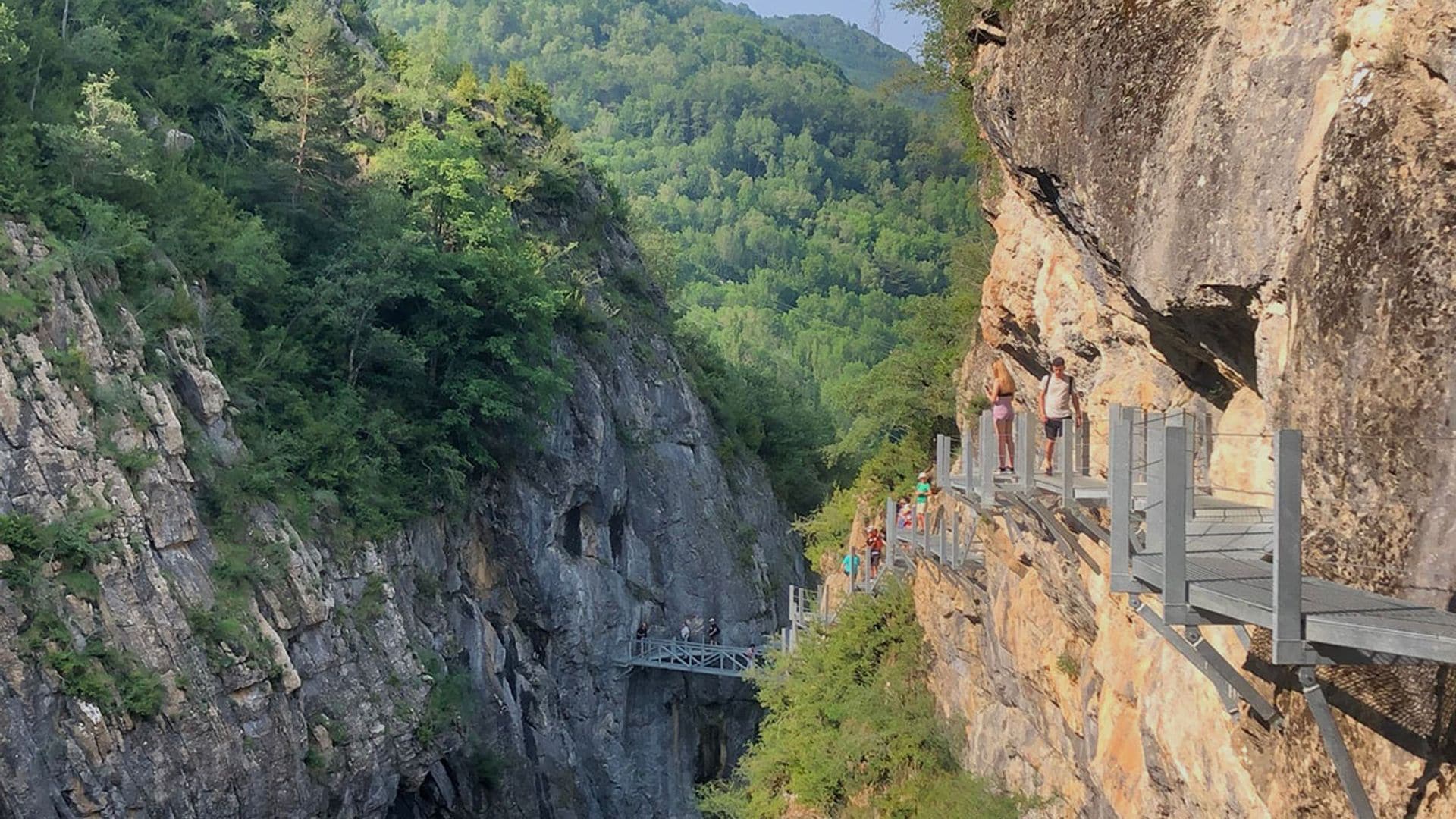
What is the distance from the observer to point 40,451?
17250mm

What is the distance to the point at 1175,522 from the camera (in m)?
5.20

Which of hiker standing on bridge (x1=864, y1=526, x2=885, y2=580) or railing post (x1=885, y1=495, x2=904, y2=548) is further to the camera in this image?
hiker standing on bridge (x1=864, y1=526, x2=885, y2=580)

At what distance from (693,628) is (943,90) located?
771 inches

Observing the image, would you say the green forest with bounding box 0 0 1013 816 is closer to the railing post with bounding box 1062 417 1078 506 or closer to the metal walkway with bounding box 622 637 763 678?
the metal walkway with bounding box 622 637 763 678

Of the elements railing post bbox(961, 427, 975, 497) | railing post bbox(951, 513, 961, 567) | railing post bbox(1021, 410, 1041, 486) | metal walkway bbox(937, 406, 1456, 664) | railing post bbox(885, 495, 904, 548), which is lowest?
railing post bbox(885, 495, 904, 548)

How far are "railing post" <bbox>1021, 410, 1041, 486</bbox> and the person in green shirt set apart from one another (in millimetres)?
8787

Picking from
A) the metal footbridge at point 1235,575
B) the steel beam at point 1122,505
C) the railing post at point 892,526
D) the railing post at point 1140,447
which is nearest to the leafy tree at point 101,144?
the railing post at point 892,526

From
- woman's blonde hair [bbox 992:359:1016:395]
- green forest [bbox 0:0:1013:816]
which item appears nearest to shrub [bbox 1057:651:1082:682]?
green forest [bbox 0:0:1013:816]

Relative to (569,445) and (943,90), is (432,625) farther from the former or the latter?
(943,90)

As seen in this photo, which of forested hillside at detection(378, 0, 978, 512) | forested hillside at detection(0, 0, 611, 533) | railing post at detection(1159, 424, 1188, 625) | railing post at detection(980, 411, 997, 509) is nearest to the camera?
railing post at detection(1159, 424, 1188, 625)

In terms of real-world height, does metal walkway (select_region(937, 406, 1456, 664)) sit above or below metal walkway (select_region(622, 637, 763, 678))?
above

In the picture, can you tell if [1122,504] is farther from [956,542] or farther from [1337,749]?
[956,542]

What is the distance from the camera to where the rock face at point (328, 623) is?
16.8 metres

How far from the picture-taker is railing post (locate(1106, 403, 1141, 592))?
5.89m
